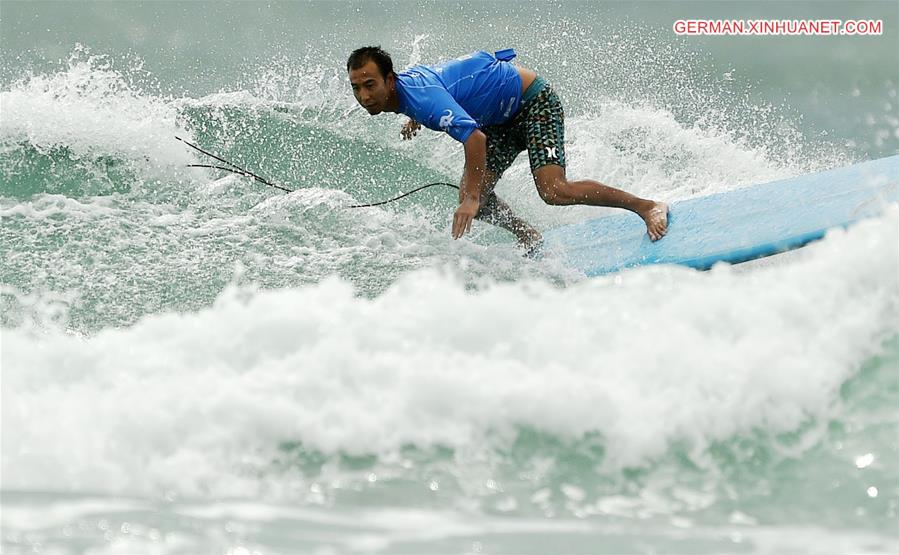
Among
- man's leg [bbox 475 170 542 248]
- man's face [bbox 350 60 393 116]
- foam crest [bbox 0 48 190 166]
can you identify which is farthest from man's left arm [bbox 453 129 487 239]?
foam crest [bbox 0 48 190 166]

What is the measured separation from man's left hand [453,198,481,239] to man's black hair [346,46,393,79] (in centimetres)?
63

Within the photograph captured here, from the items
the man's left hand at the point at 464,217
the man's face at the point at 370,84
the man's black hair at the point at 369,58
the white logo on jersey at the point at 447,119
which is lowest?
the man's left hand at the point at 464,217

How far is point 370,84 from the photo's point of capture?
401 cm

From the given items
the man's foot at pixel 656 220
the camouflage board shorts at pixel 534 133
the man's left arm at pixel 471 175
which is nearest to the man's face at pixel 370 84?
the man's left arm at pixel 471 175

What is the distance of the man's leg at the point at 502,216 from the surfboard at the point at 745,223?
0.39 feet

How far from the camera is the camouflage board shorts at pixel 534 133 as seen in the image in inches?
175

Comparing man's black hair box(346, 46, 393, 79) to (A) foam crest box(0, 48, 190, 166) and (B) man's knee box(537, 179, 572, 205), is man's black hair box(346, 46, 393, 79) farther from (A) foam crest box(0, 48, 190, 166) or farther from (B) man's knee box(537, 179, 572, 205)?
(A) foam crest box(0, 48, 190, 166)

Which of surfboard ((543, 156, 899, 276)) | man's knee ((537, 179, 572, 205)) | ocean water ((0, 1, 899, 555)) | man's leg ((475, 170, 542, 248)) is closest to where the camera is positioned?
ocean water ((0, 1, 899, 555))

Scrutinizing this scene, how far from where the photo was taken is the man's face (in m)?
4.00

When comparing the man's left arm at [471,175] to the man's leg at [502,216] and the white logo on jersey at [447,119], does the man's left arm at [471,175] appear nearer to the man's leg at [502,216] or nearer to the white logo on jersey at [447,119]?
the white logo on jersey at [447,119]

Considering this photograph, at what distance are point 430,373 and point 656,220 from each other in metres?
2.21

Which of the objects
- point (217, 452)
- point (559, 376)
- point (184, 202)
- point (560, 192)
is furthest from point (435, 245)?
point (217, 452)

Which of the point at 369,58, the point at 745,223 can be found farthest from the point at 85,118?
the point at 745,223

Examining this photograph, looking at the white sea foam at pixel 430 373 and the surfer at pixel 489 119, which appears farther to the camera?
the surfer at pixel 489 119
